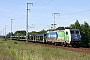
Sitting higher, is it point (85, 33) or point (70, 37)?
point (85, 33)

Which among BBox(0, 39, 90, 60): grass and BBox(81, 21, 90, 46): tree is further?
BBox(81, 21, 90, 46): tree

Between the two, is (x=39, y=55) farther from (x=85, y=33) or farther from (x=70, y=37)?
(x=85, y=33)

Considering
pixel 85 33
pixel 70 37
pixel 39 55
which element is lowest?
pixel 39 55

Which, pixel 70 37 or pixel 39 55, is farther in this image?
pixel 70 37

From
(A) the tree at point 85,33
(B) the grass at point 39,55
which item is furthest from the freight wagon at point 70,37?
(B) the grass at point 39,55

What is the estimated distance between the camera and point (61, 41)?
155 feet

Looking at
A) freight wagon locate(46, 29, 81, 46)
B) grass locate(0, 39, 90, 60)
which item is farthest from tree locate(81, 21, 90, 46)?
grass locate(0, 39, 90, 60)

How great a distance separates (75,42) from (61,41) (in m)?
5.75

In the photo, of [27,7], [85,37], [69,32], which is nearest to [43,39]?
[27,7]

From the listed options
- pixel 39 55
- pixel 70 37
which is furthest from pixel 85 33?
pixel 39 55

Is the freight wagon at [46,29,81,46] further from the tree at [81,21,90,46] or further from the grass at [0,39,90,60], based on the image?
the grass at [0,39,90,60]

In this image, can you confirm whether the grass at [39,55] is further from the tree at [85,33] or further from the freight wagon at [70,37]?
the tree at [85,33]

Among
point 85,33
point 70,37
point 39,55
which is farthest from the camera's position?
point 85,33

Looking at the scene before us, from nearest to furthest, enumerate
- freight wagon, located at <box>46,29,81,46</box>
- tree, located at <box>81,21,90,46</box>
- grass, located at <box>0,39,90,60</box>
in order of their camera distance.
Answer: grass, located at <box>0,39,90,60</box>
freight wagon, located at <box>46,29,81,46</box>
tree, located at <box>81,21,90,46</box>
